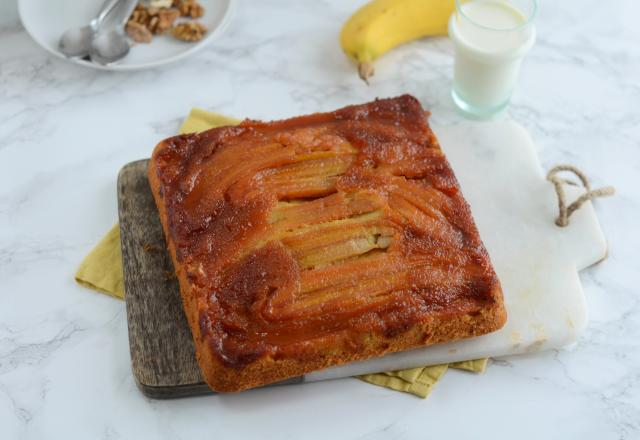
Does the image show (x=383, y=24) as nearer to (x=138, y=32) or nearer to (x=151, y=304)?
(x=138, y=32)

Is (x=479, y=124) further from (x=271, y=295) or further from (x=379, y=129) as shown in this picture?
(x=271, y=295)

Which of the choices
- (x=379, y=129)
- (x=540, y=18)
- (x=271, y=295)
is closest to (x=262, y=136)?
(x=379, y=129)

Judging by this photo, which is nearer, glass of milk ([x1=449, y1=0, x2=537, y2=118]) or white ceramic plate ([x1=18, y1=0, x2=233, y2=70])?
glass of milk ([x1=449, y1=0, x2=537, y2=118])

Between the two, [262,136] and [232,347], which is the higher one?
[262,136]

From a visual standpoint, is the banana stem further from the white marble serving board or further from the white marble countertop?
the white marble serving board

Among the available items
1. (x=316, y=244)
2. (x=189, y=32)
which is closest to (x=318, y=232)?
(x=316, y=244)

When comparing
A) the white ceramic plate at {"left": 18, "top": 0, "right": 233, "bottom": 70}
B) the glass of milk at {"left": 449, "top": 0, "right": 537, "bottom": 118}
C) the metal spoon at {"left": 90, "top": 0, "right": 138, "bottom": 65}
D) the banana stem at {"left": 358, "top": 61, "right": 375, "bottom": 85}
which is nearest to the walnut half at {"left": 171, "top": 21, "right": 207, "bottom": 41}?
the white ceramic plate at {"left": 18, "top": 0, "right": 233, "bottom": 70}
